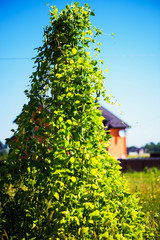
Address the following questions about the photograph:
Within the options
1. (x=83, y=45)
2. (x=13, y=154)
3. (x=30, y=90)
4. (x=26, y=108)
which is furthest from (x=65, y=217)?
(x=83, y=45)

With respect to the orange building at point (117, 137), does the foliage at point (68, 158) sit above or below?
below

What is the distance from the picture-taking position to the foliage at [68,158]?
2.28m

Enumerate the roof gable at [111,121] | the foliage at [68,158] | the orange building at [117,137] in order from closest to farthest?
the foliage at [68,158], the orange building at [117,137], the roof gable at [111,121]

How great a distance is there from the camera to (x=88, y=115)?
258 centimetres

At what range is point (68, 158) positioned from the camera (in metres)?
2.24

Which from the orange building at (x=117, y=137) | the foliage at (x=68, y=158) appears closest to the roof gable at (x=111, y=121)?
the orange building at (x=117, y=137)

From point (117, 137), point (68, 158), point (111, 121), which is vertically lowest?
point (68, 158)

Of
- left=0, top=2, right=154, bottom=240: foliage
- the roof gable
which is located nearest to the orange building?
the roof gable

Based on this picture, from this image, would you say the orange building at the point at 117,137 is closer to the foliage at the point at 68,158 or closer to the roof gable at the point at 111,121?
the roof gable at the point at 111,121

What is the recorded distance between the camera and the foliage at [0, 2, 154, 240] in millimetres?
2283

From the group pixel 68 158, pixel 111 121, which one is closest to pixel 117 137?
pixel 111 121

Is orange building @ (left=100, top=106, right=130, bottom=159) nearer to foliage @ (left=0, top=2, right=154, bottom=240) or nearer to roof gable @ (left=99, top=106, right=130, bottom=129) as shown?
roof gable @ (left=99, top=106, right=130, bottom=129)

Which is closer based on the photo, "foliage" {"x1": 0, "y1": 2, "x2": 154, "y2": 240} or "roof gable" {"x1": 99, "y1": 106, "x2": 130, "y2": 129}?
"foliage" {"x1": 0, "y1": 2, "x2": 154, "y2": 240}

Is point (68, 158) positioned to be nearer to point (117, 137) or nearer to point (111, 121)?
point (117, 137)
